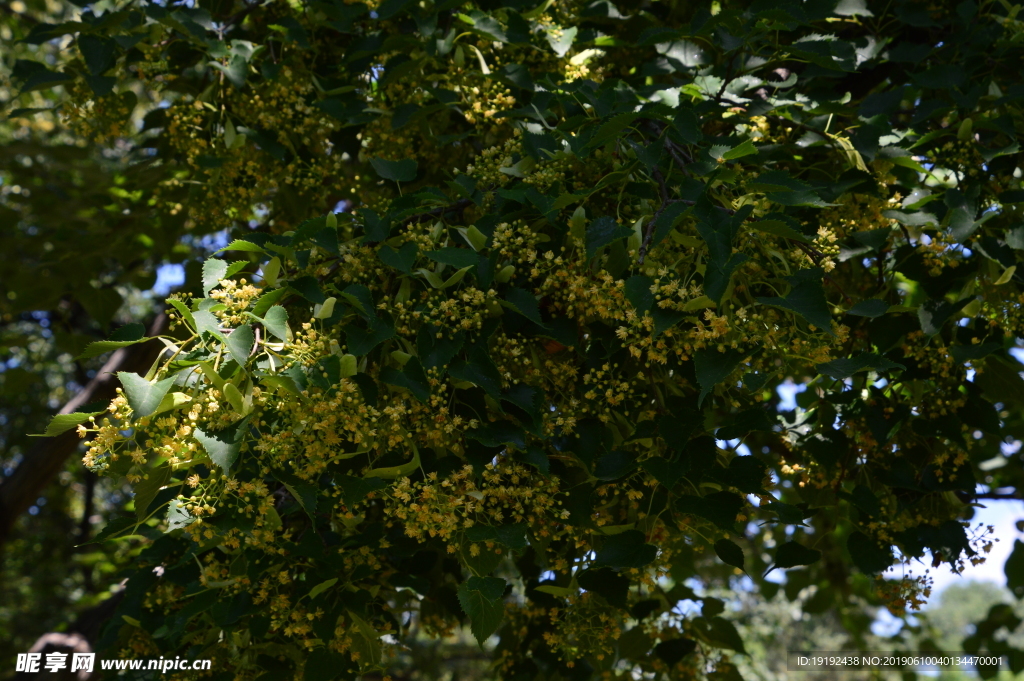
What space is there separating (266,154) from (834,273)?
1.55m

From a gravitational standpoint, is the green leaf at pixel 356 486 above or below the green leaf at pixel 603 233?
below

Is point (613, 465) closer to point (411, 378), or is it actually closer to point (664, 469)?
point (664, 469)

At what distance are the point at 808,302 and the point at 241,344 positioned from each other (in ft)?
3.02

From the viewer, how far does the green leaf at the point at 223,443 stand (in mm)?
1208

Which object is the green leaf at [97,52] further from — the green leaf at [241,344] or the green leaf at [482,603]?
the green leaf at [482,603]

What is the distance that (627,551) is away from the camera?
147 centimetres

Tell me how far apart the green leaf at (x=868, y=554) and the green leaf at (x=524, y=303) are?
2.88ft

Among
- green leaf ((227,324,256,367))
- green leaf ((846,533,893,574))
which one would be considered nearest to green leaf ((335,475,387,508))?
green leaf ((227,324,256,367))

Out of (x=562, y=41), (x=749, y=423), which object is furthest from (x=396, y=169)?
(x=749, y=423)

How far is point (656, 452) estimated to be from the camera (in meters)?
1.55

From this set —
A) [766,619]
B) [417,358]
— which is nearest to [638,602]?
[417,358]

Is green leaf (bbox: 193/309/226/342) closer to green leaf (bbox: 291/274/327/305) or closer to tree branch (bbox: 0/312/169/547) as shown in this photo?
green leaf (bbox: 291/274/327/305)

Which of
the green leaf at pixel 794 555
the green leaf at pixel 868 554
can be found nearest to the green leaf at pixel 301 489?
the green leaf at pixel 794 555

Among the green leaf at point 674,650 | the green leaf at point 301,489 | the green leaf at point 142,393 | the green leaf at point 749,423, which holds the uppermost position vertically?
the green leaf at point 142,393
